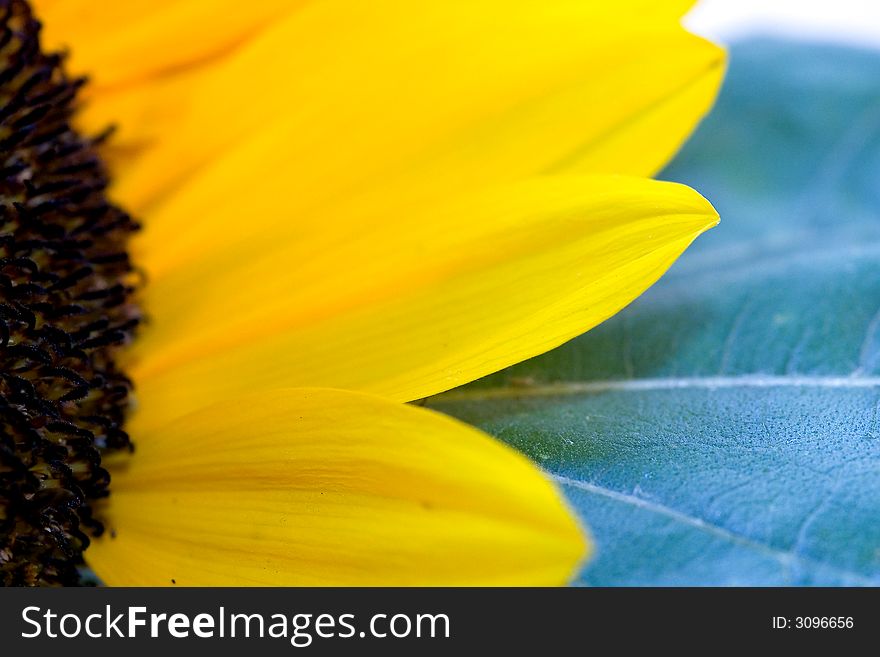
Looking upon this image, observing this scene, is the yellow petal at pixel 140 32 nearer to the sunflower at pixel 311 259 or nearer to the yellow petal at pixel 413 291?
the sunflower at pixel 311 259

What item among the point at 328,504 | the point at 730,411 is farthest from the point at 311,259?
the point at 730,411

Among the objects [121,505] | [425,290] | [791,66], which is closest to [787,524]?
[425,290]

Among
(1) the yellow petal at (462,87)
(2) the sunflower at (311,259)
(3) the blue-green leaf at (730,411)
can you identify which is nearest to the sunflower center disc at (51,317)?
(2) the sunflower at (311,259)

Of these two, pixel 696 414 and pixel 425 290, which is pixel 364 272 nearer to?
pixel 425 290

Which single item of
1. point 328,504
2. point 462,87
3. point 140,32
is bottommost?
point 328,504

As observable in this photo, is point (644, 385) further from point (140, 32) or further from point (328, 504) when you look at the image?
point (140, 32)

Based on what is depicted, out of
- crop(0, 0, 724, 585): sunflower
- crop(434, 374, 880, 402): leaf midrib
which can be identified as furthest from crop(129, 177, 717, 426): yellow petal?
crop(434, 374, 880, 402): leaf midrib
